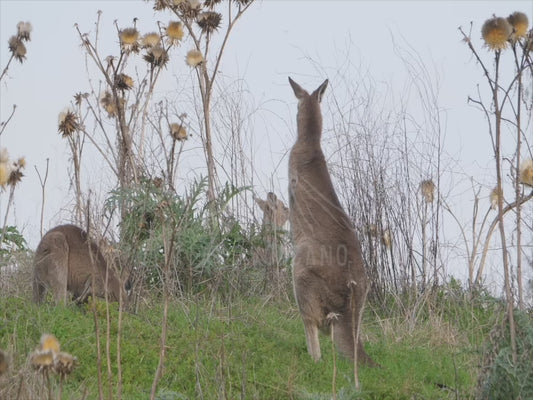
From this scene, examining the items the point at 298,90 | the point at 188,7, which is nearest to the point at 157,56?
the point at 188,7

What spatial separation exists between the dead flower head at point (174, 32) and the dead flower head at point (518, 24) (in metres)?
5.53

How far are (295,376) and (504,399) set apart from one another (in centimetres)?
162

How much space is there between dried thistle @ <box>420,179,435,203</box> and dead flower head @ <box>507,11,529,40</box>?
5083 mm

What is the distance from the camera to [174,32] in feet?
32.9

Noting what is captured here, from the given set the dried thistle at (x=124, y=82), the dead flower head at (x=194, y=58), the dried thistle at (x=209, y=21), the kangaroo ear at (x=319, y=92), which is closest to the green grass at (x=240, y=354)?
the kangaroo ear at (x=319, y=92)

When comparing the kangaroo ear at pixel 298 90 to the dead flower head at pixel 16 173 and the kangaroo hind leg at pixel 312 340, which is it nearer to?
the kangaroo hind leg at pixel 312 340

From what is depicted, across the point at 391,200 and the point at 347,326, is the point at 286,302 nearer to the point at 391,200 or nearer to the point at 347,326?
the point at 391,200

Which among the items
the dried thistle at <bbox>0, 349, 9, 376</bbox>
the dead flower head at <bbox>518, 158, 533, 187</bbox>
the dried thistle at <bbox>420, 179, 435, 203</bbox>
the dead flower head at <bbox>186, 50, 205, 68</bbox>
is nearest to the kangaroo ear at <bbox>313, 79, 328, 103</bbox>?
the dried thistle at <bbox>420, 179, 435, 203</bbox>

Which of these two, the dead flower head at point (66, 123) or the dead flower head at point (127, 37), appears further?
the dead flower head at point (127, 37)

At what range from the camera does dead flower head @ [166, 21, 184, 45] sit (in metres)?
10.0

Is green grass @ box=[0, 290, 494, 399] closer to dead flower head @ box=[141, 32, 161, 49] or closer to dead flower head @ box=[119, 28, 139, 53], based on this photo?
dead flower head @ box=[119, 28, 139, 53]

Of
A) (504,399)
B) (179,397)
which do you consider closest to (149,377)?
(179,397)

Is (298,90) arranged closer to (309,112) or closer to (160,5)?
(309,112)

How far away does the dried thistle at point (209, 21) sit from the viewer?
10641mm
